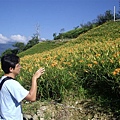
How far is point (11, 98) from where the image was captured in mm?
2633

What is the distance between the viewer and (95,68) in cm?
447

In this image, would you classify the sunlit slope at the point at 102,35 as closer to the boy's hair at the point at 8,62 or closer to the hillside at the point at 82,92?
the hillside at the point at 82,92

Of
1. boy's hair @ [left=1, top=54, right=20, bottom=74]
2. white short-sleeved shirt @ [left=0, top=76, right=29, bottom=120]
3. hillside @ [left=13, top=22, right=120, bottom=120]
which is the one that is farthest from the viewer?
hillside @ [left=13, top=22, right=120, bottom=120]

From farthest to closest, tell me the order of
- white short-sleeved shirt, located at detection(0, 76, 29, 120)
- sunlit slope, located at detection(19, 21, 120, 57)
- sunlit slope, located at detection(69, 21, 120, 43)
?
sunlit slope, located at detection(19, 21, 120, 57)
sunlit slope, located at detection(69, 21, 120, 43)
white short-sleeved shirt, located at detection(0, 76, 29, 120)

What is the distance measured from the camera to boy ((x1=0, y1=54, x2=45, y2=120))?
8.43 feet

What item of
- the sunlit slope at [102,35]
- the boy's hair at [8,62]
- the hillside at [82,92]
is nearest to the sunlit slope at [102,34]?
the sunlit slope at [102,35]

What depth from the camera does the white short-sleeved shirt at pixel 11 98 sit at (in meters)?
2.57

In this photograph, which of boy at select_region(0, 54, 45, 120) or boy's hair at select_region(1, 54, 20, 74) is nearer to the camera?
boy at select_region(0, 54, 45, 120)

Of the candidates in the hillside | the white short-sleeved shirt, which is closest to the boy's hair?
the white short-sleeved shirt

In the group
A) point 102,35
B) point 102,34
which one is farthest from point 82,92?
point 102,34

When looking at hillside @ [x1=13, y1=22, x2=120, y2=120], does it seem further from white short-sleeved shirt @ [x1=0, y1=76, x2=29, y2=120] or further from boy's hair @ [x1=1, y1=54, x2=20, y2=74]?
boy's hair @ [x1=1, y1=54, x2=20, y2=74]

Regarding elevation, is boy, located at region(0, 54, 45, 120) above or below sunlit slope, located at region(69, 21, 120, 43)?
below

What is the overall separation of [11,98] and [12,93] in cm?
9

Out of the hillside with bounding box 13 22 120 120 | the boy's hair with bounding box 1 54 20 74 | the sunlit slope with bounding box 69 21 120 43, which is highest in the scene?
the sunlit slope with bounding box 69 21 120 43
